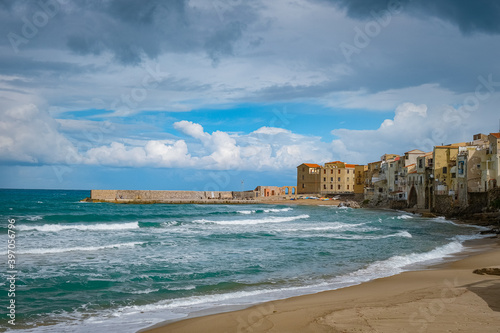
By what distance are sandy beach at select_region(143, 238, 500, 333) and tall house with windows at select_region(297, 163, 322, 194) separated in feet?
295

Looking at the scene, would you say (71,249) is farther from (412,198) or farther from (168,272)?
(412,198)

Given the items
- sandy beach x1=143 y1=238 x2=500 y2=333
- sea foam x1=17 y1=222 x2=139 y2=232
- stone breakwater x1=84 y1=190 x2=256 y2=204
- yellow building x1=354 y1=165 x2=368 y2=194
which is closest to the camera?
sandy beach x1=143 y1=238 x2=500 y2=333

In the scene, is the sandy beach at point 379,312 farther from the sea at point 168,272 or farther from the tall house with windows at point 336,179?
the tall house with windows at point 336,179

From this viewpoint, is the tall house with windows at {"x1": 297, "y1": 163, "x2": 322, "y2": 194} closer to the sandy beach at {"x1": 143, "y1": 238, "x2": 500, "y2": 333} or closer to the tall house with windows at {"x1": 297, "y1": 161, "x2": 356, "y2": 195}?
the tall house with windows at {"x1": 297, "y1": 161, "x2": 356, "y2": 195}

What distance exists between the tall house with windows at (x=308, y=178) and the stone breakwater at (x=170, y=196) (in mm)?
13053

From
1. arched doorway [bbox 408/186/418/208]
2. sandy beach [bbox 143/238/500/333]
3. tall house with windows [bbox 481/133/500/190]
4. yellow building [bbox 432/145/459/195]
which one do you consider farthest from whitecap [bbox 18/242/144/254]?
arched doorway [bbox 408/186/418/208]

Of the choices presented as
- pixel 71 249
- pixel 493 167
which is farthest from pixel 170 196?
pixel 71 249

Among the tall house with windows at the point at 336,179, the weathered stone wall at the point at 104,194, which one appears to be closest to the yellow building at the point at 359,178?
the tall house with windows at the point at 336,179

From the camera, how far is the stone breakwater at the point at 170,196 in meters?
90.7

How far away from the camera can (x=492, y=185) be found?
43.3 m

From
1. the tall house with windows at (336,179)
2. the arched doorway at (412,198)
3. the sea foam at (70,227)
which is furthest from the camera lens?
the tall house with windows at (336,179)

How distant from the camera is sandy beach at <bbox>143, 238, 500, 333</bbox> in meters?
7.57

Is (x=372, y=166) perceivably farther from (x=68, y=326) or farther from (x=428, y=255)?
(x=68, y=326)

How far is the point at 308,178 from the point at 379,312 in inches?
3764
